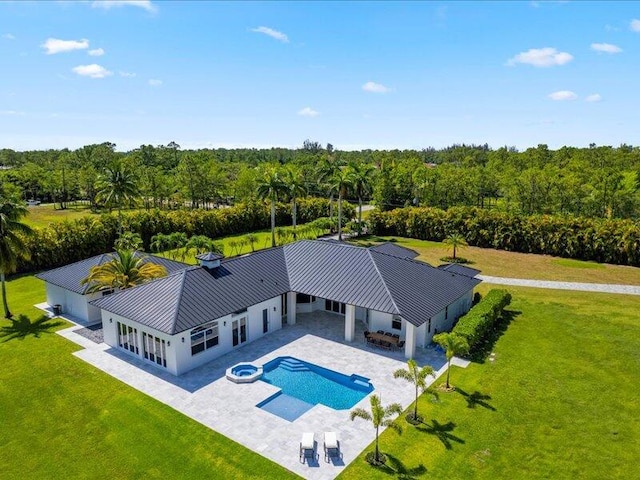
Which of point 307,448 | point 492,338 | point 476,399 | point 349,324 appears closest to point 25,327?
point 349,324

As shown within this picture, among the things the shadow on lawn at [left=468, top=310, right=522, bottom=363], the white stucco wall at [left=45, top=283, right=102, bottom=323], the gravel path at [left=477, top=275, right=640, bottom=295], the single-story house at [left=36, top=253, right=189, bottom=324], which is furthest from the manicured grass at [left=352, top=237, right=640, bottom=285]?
the white stucco wall at [left=45, top=283, right=102, bottom=323]

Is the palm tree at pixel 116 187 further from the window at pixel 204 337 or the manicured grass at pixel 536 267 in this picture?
the manicured grass at pixel 536 267

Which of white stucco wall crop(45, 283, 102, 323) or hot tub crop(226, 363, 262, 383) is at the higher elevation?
white stucco wall crop(45, 283, 102, 323)

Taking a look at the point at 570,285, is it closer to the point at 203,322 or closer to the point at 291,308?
the point at 291,308

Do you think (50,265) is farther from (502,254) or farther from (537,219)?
(537,219)

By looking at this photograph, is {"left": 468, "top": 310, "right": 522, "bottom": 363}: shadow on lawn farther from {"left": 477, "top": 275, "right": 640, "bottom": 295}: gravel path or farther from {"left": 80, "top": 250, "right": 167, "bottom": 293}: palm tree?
{"left": 80, "top": 250, "right": 167, "bottom": 293}: palm tree

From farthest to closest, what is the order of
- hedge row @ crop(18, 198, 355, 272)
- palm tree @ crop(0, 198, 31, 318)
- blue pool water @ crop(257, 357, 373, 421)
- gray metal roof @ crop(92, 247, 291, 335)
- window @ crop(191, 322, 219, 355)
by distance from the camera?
hedge row @ crop(18, 198, 355, 272) → palm tree @ crop(0, 198, 31, 318) → window @ crop(191, 322, 219, 355) → gray metal roof @ crop(92, 247, 291, 335) → blue pool water @ crop(257, 357, 373, 421)
